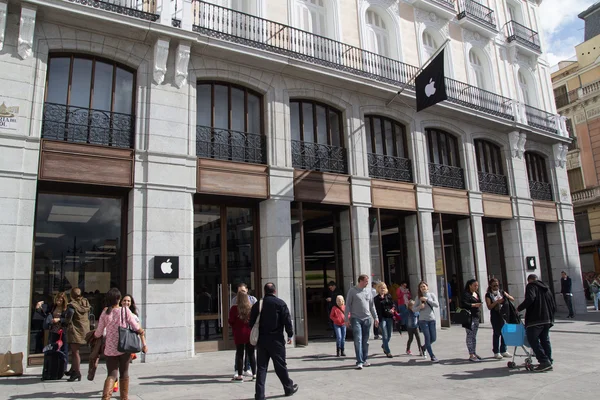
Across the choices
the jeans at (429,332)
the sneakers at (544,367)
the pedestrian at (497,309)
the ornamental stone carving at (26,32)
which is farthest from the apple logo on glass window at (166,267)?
the sneakers at (544,367)

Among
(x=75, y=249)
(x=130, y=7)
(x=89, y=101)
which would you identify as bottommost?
(x=75, y=249)

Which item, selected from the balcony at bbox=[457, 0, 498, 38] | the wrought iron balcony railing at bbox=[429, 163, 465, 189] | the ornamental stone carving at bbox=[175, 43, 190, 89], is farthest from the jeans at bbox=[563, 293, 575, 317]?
the ornamental stone carving at bbox=[175, 43, 190, 89]

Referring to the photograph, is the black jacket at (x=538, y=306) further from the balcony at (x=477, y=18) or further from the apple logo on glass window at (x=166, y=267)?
the balcony at (x=477, y=18)

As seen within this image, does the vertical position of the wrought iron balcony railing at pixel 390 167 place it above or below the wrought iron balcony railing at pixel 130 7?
below

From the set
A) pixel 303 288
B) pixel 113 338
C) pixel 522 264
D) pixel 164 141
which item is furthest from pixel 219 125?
pixel 522 264

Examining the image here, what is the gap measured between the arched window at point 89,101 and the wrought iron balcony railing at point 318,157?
5075 mm

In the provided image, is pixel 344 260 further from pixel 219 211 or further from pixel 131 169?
pixel 131 169

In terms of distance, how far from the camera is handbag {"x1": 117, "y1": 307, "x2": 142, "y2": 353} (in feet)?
22.2

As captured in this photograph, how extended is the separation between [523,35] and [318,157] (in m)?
15.9

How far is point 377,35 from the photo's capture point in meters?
18.7

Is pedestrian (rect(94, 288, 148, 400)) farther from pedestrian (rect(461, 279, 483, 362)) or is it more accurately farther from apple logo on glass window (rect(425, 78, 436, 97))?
apple logo on glass window (rect(425, 78, 436, 97))

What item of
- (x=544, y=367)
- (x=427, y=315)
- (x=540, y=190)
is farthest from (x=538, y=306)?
(x=540, y=190)

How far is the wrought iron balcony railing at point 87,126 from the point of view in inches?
448

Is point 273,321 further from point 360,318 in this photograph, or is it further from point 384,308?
point 384,308
